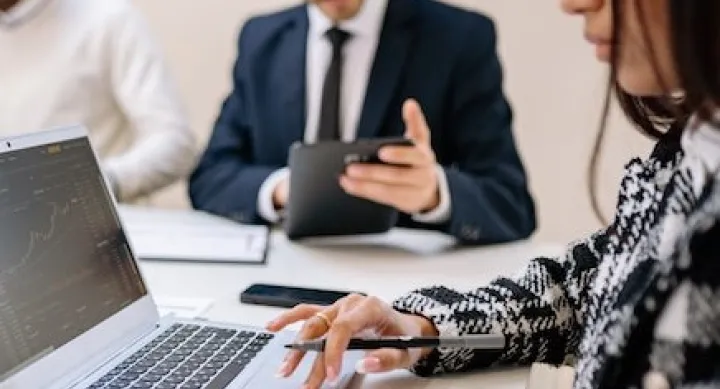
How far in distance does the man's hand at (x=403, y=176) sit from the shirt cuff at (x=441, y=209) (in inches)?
0.9

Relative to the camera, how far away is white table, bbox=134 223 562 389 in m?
1.06

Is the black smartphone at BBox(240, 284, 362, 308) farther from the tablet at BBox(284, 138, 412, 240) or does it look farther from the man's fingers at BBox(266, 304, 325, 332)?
the tablet at BBox(284, 138, 412, 240)

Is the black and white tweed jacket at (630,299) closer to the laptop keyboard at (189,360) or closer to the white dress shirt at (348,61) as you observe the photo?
the laptop keyboard at (189,360)

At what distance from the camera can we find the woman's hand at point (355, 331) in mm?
705

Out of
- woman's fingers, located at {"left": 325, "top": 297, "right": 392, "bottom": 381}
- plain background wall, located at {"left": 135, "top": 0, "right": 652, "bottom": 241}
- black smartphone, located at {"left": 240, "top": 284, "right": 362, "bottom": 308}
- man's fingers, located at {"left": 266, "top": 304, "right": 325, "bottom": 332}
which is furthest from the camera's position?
plain background wall, located at {"left": 135, "top": 0, "right": 652, "bottom": 241}

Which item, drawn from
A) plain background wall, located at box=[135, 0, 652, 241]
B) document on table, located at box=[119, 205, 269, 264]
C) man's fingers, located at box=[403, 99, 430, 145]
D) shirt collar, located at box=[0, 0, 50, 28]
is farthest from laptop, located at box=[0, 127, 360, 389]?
plain background wall, located at box=[135, 0, 652, 241]

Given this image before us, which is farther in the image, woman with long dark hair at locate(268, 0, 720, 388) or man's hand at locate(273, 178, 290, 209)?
man's hand at locate(273, 178, 290, 209)

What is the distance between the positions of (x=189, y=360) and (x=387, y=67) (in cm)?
90

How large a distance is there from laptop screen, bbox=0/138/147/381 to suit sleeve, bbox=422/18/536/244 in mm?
578

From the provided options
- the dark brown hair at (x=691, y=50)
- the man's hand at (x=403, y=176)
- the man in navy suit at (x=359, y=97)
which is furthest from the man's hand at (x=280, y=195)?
the dark brown hair at (x=691, y=50)

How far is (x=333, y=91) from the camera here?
5.16 feet

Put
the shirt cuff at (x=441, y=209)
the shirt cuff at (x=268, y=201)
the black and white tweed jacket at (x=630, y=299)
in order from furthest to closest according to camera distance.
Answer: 1. the shirt cuff at (x=268, y=201)
2. the shirt cuff at (x=441, y=209)
3. the black and white tweed jacket at (x=630, y=299)

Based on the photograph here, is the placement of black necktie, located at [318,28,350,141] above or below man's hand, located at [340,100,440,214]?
above

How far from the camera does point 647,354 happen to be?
493 millimetres
